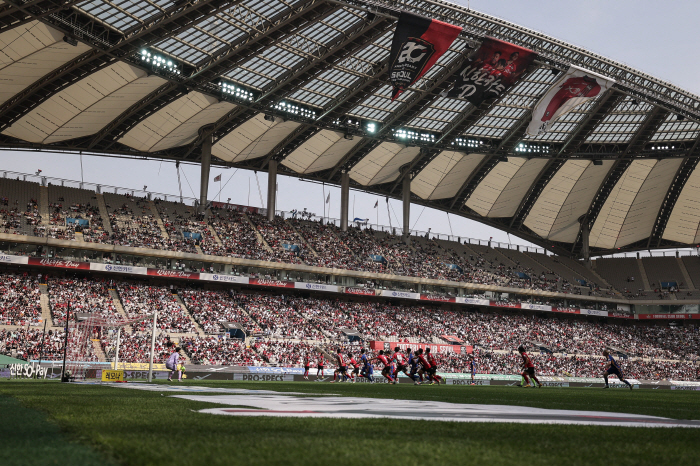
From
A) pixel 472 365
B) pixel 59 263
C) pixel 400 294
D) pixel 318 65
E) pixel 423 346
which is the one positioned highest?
pixel 318 65

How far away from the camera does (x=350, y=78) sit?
51.1 metres

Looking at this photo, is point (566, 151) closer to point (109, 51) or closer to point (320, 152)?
point (320, 152)

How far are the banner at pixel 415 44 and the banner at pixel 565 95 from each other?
26.3 feet

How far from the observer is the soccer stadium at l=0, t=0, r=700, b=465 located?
128ft

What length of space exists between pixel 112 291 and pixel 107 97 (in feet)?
49.4

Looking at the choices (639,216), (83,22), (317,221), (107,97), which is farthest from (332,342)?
(639,216)

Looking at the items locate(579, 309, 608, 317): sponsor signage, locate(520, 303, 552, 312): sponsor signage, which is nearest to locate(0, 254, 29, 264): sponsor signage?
locate(520, 303, 552, 312): sponsor signage

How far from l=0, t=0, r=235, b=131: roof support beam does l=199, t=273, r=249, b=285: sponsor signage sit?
62.2 feet

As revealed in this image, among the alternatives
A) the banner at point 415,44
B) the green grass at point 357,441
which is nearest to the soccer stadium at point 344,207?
the banner at point 415,44

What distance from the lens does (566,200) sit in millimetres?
74500

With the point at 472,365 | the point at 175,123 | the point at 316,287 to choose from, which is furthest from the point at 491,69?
the point at 316,287

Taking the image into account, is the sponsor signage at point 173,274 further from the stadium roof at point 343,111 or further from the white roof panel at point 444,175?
the white roof panel at point 444,175

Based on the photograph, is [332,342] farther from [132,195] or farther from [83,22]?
[83,22]

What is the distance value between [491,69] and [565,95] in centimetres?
529
